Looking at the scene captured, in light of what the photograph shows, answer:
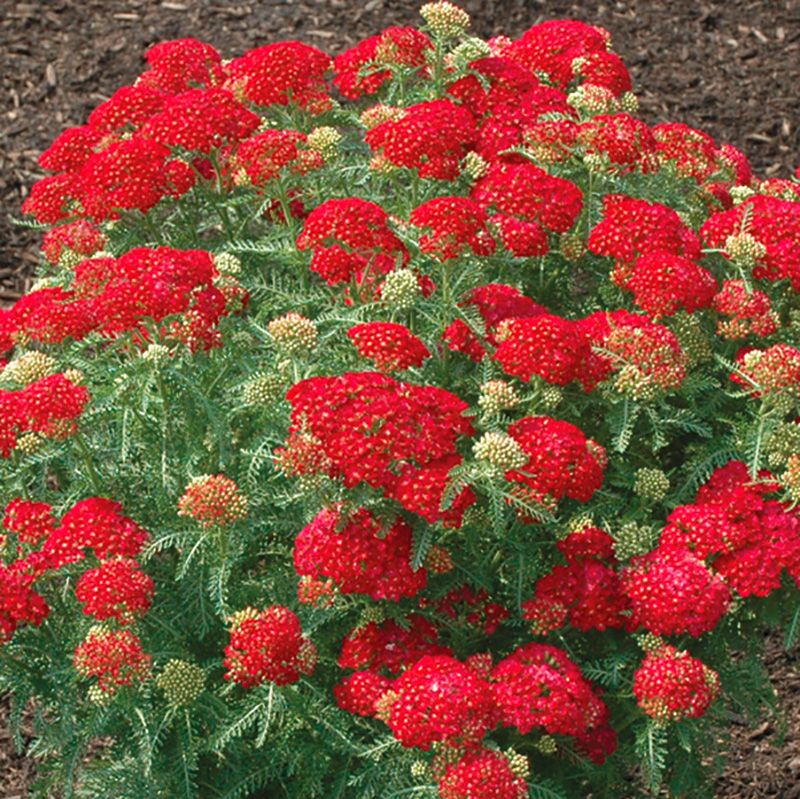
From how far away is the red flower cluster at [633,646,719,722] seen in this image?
3756mm

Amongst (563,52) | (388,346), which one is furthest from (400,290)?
(563,52)

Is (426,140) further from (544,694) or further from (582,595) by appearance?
(544,694)

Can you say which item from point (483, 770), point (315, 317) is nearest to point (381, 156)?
point (315, 317)

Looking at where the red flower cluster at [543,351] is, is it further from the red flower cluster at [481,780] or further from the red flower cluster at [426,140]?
the red flower cluster at [481,780]

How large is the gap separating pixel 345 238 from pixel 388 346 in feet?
1.93

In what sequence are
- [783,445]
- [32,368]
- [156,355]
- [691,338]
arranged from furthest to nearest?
[691,338] → [32,368] → [783,445] → [156,355]

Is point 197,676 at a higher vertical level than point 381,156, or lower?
lower

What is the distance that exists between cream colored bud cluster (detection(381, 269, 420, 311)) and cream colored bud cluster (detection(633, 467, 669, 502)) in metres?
0.87

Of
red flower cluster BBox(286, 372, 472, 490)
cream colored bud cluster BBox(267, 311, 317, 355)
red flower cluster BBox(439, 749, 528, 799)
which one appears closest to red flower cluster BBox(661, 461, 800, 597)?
red flower cluster BBox(286, 372, 472, 490)

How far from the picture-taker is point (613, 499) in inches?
173

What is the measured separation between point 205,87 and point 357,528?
2.71 m

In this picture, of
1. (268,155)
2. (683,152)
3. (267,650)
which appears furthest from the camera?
(683,152)

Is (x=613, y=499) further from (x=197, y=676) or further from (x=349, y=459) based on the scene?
(x=197, y=676)

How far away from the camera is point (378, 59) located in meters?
5.45
